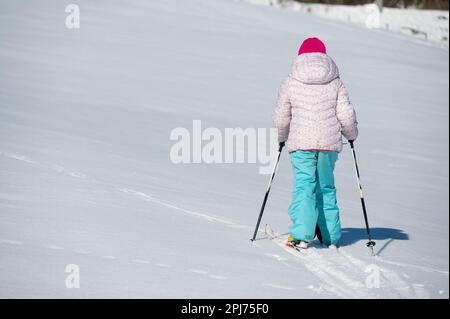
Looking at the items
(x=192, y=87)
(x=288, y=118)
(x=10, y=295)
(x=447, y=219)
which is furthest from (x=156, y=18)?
(x=10, y=295)

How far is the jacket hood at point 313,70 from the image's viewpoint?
6594mm

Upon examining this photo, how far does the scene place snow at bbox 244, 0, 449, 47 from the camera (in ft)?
91.1

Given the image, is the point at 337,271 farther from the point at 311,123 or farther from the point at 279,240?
the point at 311,123

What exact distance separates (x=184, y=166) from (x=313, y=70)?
414cm

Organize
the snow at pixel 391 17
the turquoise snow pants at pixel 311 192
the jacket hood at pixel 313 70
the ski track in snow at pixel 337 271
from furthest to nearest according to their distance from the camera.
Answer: the snow at pixel 391 17, the turquoise snow pants at pixel 311 192, the jacket hood at pixel 313 70, the ski track in snow at pixel 337 271

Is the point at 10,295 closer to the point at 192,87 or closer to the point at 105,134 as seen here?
the point at 105,134

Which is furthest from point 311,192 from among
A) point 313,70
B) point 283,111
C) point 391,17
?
point 391,17

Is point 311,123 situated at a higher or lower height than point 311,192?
higher

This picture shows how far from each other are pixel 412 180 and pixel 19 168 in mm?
6398

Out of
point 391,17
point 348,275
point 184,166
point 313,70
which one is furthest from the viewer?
point 391,17

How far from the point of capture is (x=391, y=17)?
29125 mm

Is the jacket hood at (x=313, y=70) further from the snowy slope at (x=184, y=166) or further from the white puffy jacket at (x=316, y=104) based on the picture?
the snowy slope at (x=184, y=166)

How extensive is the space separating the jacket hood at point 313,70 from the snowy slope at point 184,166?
1.36m

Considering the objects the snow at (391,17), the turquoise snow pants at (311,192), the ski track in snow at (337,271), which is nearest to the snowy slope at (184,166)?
the ski track in snow at (337,271)
